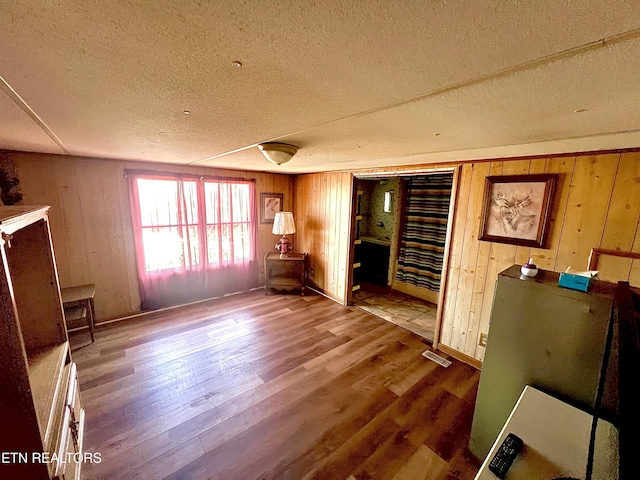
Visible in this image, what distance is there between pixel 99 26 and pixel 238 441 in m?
2.27

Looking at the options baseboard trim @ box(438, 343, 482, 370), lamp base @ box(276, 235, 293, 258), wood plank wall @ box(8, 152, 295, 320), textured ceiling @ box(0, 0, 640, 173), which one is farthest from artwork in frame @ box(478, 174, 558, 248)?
wood plank wall @ box(8, 152, 295, 320)

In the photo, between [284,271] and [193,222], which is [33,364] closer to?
[193,222]

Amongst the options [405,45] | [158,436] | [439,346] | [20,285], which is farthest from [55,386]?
[439,346]

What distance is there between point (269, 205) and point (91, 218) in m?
2.48

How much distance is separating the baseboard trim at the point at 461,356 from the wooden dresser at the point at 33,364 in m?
3.16

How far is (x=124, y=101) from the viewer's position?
1.13 metres

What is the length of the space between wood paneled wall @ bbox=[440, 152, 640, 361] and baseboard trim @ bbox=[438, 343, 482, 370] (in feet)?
0.14

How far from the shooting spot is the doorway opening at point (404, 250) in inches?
154

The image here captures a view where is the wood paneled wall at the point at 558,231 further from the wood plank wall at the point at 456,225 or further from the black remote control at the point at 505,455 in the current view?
the black remote control at the point at 505,455

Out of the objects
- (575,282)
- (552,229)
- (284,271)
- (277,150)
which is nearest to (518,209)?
(552,229)

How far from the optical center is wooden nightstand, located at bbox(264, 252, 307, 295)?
14.4ft

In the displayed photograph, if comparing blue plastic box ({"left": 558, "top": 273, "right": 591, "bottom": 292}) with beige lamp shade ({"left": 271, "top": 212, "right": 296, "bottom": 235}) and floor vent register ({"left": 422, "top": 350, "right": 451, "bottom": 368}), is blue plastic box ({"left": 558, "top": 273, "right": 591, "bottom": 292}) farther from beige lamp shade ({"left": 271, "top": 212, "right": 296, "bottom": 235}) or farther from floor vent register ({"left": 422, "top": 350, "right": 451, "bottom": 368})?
beige lamp shade ({"left": 271, "top": 212, "right": 296, "bottom": 235})

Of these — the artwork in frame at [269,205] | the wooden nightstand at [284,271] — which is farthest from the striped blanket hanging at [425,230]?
the artwork in frame at [269,205]

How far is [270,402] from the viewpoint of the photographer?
6.90ft
